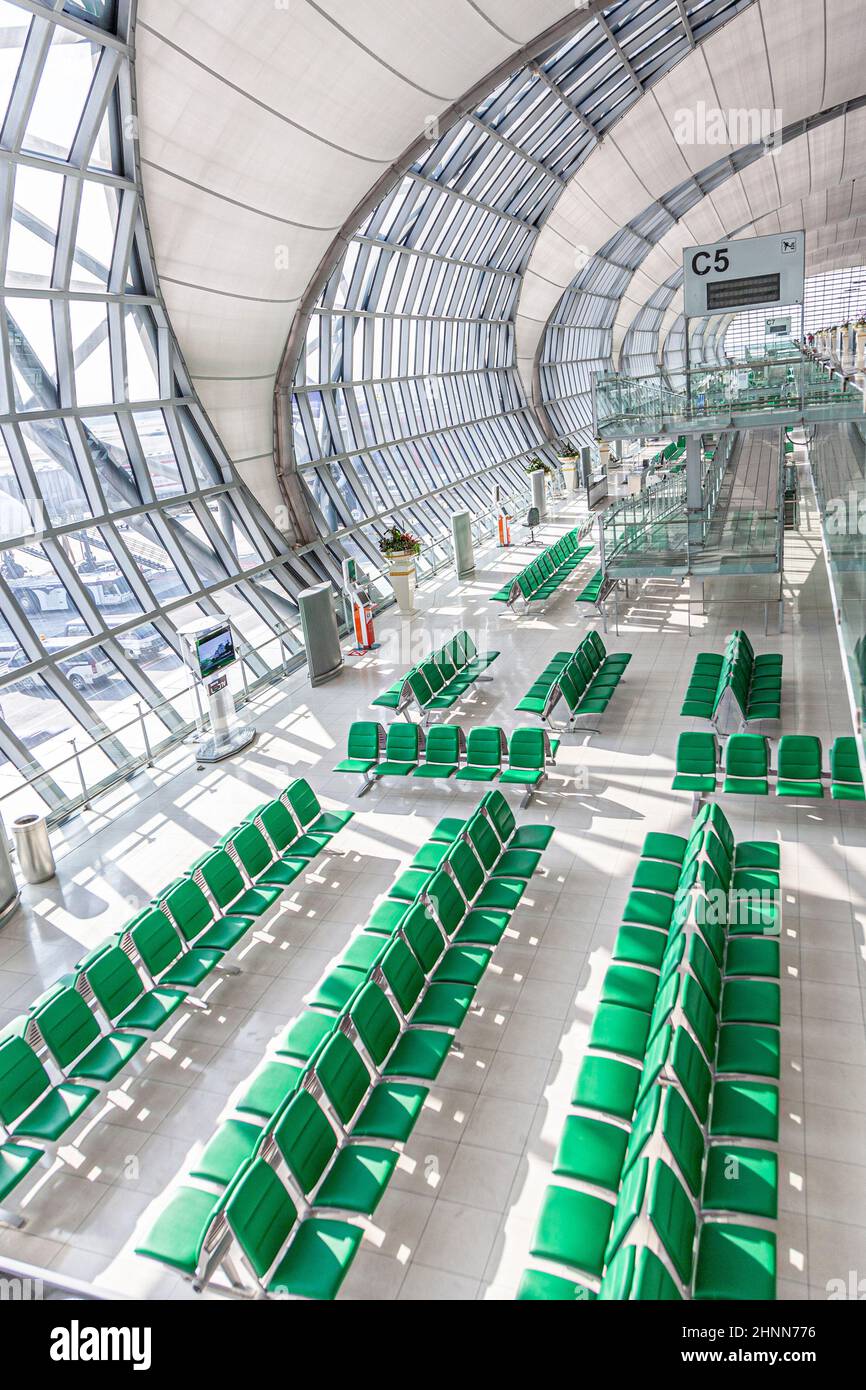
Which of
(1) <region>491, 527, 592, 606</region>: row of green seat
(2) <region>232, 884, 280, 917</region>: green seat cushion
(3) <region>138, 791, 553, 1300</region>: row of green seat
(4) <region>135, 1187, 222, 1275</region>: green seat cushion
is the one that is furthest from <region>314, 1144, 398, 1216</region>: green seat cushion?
(1) <region>491, 527, 592, 606</region>: row of green seat

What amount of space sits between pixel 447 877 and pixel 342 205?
1404 cm

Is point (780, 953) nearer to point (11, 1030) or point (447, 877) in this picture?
point (447, 877)

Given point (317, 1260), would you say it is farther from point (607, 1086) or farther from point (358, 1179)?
point (607, 1086)

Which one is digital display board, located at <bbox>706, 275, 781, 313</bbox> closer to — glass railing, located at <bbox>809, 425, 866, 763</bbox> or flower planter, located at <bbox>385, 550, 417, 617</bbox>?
glass railing, located at <bbox>809, 425, 866, 763</bbox>

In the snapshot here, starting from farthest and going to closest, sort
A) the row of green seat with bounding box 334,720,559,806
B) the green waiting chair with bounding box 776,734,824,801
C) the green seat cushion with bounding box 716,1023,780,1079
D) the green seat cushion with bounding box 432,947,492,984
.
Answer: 1. the row of green seat with bounding box 334,720,559,806
2. the green waiting chair with bounding box 776,734,824,801
3. the green seat cushion with bounding box 432,947,492,984
4. the green seat cushion with bounding box 716,1023,780,1079

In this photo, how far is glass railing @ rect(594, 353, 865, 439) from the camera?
16031mm

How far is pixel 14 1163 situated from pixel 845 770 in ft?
26.3

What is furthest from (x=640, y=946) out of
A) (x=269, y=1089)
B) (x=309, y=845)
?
(x=309, y=845)

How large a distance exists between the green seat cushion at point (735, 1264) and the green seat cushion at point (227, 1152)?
2.58m

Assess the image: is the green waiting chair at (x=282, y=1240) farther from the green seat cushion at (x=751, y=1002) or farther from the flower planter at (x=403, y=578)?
the flower planter at (x=403, y=578)

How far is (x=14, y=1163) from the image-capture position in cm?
593

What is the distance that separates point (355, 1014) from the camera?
6.35 meters

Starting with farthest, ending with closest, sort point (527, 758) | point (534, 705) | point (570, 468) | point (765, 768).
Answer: point (570, 468), point (534, 705), point (527, 758), point (765, 768)

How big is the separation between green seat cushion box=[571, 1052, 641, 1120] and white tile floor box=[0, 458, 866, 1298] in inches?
19.1
